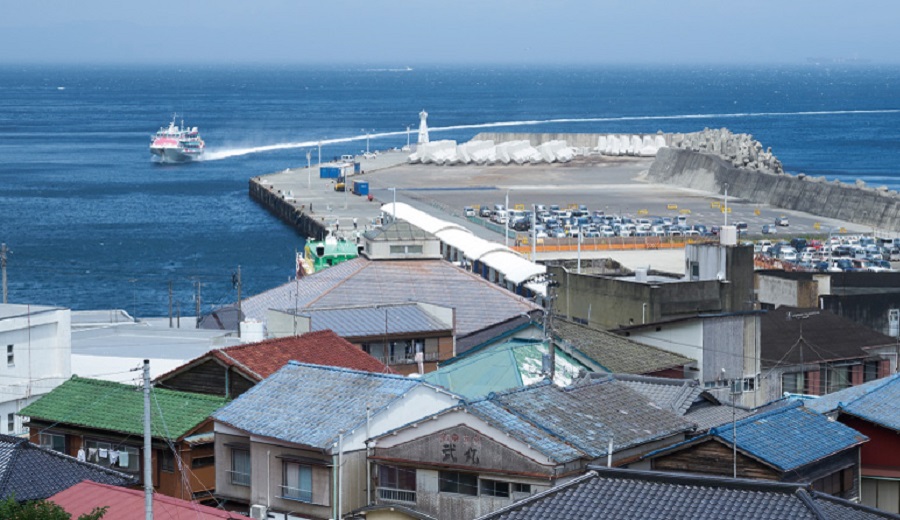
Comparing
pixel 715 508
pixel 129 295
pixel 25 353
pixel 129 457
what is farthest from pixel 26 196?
pixel 715 508

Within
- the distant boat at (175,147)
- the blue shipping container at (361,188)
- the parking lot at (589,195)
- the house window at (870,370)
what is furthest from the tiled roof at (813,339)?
the distant boat at (175,147)

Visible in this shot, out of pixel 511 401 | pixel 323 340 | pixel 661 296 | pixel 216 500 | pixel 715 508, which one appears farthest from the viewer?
pixel 661 296

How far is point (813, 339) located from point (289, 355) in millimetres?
9100

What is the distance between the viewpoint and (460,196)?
291ft

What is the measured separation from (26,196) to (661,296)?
7590 cm

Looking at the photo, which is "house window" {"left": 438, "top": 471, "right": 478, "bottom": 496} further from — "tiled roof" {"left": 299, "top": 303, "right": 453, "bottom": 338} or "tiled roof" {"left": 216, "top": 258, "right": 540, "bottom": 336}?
"tiled roof" {"left": 216, "top": 258, "right": 540, "bottom": 336}

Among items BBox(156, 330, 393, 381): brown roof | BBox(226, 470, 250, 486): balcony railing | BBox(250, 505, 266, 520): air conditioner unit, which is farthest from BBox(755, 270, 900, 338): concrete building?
BBox(250, 505, 266, 520): air conditioner unit

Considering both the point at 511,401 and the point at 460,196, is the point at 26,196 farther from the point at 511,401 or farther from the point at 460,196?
the point at 511,401

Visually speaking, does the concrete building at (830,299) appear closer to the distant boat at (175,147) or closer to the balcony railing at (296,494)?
the balcony railing at (296,494)

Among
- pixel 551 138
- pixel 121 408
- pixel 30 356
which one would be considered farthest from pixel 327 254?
pixel 551 138

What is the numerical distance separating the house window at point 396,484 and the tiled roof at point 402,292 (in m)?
12.2

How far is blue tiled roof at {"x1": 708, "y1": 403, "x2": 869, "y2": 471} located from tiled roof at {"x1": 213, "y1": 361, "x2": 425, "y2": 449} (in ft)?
10.4

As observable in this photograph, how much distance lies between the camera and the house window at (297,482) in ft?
49.7

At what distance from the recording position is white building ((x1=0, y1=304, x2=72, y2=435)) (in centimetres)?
2372
